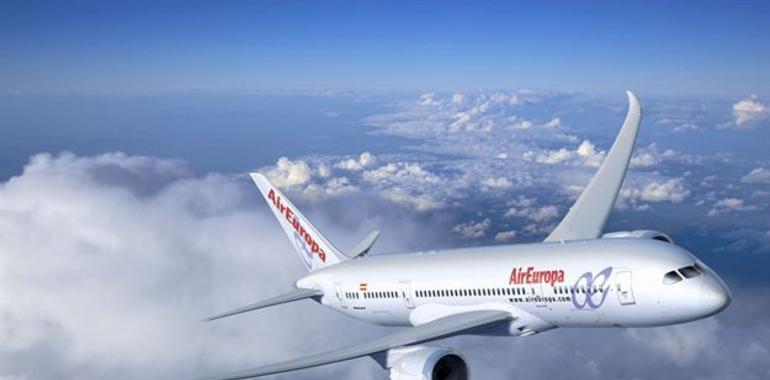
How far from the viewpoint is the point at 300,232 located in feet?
168

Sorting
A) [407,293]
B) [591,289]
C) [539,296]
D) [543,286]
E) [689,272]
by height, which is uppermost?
[407,293]

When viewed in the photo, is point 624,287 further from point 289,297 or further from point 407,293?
point 289,297

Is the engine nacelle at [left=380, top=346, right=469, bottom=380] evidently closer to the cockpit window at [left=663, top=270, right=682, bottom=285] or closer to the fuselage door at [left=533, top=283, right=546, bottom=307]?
the fuselage door at [left=533, top=283, right=546, bottom=307]

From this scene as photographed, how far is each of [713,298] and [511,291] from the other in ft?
27.4

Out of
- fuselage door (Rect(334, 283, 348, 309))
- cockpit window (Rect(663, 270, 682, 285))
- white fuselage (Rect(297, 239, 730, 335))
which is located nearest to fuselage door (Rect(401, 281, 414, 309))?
white fuselage (Rect(297, 239, 730, 335))

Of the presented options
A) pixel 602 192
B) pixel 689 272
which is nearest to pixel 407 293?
pixel 602 192

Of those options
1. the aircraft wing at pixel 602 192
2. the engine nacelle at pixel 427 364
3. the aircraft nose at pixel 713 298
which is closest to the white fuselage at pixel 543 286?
the aircraft nose at pixel 713 298

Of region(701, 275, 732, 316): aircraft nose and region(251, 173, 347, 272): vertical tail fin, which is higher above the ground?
region(251, 173, 347, 272): vertical tail fin

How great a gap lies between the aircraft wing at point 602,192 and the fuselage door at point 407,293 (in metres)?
8.51

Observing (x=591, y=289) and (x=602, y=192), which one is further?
(x=602, y=192)

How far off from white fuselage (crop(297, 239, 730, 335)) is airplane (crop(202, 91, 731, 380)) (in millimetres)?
44

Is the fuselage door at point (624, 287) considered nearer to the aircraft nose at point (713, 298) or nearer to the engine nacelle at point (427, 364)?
the aircraft nose at point (713, 298)

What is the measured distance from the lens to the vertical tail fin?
49844 millimetres

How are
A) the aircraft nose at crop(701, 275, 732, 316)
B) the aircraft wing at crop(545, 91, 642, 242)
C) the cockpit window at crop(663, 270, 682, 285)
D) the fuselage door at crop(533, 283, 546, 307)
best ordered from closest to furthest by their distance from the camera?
1. the aircraft nose at crop(701, 275, 732, 316)
2. the cockpit window at crop(663, 270, 682, 285)
3. the fuselage door at crop(533, 283, 546, 307)
4. the aircraft wing at crop(545, 91, 642, 242)
